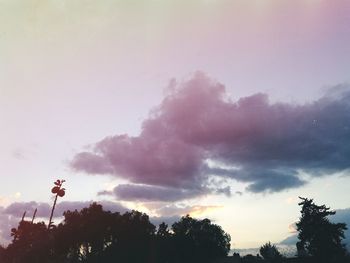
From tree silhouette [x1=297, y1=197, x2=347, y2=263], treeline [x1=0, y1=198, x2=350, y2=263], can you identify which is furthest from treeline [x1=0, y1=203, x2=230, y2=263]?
tree silhouette [x1=297, y1=197, x2=347, y2=263]

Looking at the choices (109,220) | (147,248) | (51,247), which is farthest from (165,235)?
(51,247)

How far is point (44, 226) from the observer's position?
104125 millimetres

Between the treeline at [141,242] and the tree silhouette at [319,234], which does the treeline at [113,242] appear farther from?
the tree silhouette at [319,234]

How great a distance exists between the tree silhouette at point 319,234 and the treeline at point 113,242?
20115 mm

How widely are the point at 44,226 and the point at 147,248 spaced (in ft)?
174

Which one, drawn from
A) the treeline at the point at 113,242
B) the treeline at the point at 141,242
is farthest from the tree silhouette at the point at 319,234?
the treeline at the point at 113,242

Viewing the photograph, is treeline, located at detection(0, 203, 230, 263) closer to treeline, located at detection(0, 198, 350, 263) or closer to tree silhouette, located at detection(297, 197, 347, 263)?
treeline, located at detection(0, 198, 350, 263)

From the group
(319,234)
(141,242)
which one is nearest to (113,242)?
(141,242)

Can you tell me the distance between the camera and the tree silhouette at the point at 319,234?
56.7 m

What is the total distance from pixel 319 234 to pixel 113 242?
37.8 meters

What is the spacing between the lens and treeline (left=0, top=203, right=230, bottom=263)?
64125mm

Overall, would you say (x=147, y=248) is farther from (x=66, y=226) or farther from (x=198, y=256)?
(x=66, y=226)

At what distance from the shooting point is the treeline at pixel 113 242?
6412 centimetres

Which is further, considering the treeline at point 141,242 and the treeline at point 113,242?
the treeline at point 113,242
